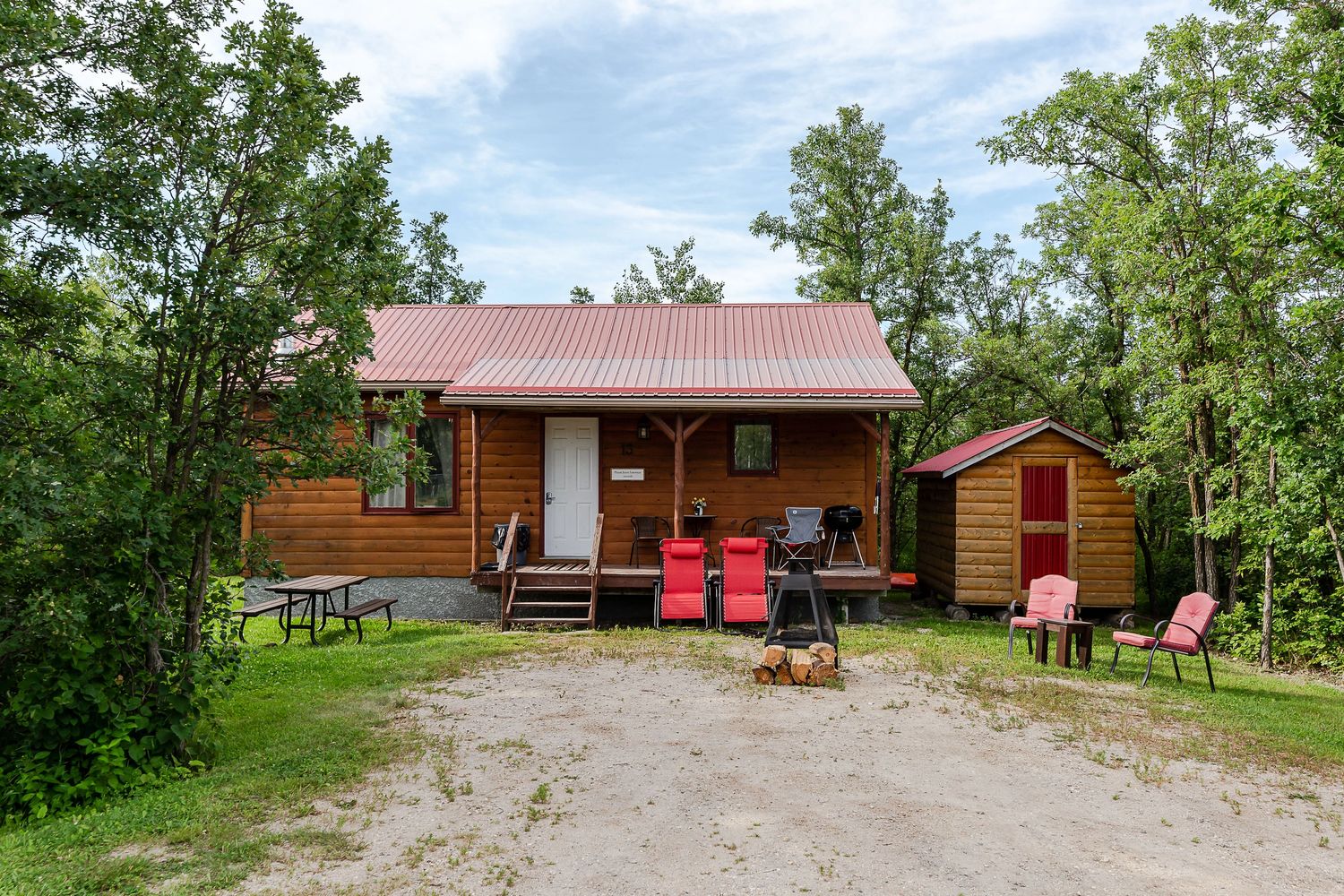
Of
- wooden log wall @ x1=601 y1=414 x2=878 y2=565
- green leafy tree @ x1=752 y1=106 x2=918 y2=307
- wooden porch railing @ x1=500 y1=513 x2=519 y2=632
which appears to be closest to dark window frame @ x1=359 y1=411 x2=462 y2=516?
wooden porch railing @ x1=500 y1=513 x2=519 y2=632

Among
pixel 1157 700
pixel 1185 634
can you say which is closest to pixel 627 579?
pixel 1157 700

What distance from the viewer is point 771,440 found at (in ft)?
38.5

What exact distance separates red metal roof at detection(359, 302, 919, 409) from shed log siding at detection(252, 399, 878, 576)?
0.71 meters

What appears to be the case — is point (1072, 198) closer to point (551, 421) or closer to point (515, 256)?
point (551, 421)

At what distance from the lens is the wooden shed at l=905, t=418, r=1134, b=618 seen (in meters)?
11.4

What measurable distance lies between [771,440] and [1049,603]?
4.33 meters

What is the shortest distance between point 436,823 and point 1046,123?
11.5 metres

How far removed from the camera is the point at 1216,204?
349 inches

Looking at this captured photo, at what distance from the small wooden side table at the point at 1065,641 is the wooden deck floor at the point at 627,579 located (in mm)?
2265

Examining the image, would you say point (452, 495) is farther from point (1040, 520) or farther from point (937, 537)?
point (1040, 520)

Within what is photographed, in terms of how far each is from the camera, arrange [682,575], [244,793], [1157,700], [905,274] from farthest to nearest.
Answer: [905,274], [682,575], [1157,700], [244,793]

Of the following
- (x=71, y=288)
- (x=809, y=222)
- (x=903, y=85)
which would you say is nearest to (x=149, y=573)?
(x=71, y=288)

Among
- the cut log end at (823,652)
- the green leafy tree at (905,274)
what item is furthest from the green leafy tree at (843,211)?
the cut log end at (823,652)

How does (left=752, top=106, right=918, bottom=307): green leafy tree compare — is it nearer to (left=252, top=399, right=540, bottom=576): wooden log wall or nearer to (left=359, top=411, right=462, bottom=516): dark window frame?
(left=252, top=399, right=540, bottom=576): wooden log wall
